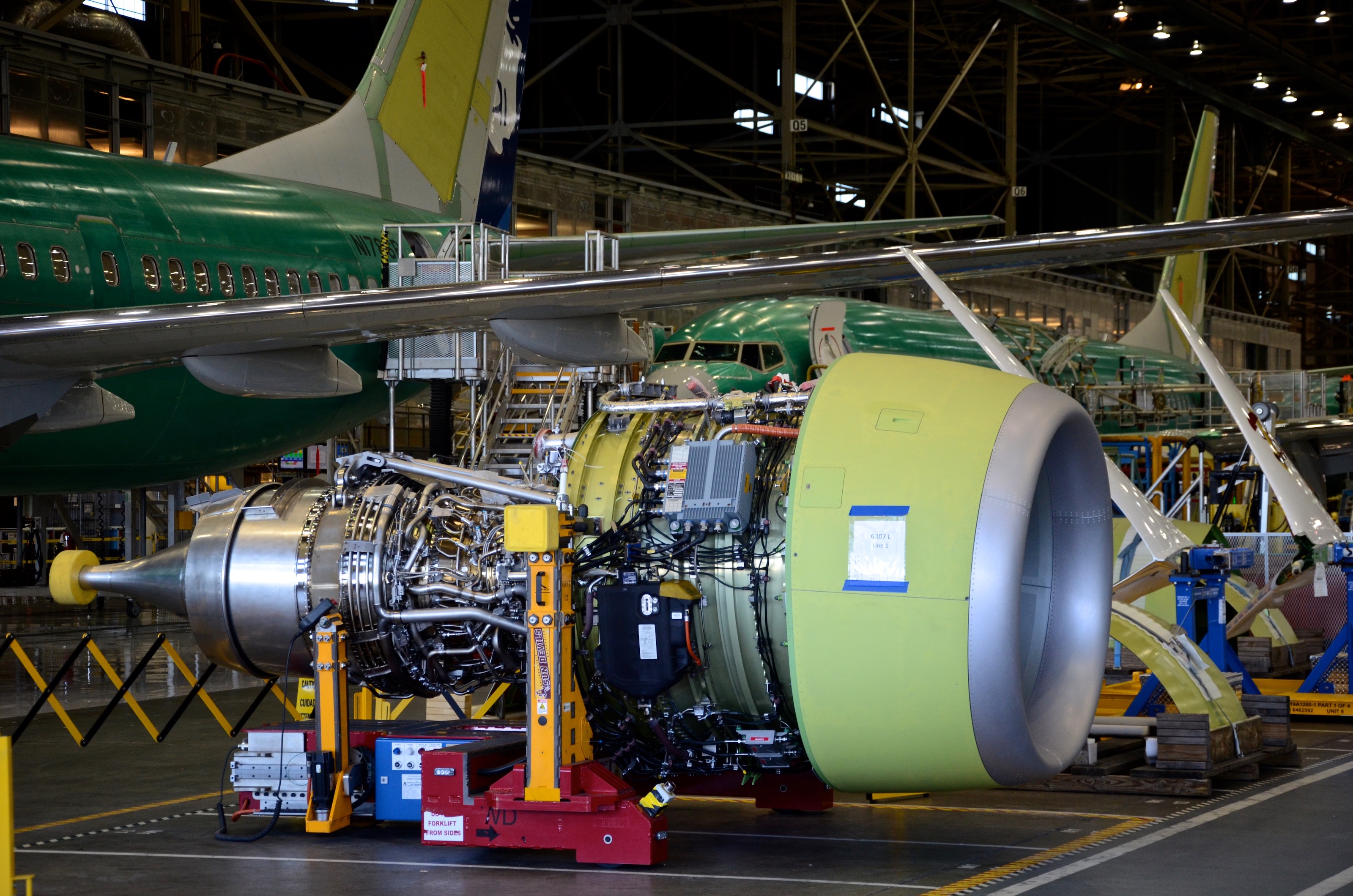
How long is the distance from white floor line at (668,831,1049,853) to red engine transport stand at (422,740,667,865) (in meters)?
0.74

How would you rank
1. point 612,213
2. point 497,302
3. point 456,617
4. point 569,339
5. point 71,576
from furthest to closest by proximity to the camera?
point 612,213 < point 569,339 < point 497,302 < point 71,576 < point 456,617

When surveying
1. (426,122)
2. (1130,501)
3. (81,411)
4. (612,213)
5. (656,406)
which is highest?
(612,213)

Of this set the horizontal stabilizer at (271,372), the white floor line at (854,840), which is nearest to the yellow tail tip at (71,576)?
the horizontal stabilizer at (271,372)

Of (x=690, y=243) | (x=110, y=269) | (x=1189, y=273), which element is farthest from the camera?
(x=1189, y=273)

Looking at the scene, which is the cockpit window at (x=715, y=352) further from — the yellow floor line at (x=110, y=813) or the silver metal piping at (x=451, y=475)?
the silver metal piping at (x=451, y=475)

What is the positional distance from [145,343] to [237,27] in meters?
27.1

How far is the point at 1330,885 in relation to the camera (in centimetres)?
624

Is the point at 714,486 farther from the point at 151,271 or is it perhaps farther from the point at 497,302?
the point at 151,271

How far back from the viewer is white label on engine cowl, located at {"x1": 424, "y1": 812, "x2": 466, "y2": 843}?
22.9 feet

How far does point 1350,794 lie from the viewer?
8.50m

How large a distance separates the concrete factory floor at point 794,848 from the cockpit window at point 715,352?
1412 cm

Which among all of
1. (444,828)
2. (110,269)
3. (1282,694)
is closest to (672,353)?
(110,269)

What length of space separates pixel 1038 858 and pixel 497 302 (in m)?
4.87

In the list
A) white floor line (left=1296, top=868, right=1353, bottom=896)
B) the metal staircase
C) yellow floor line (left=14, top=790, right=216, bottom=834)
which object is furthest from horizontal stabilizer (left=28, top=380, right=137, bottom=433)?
white floor line (left=1296, top=868, right=1353, bottom=896)
